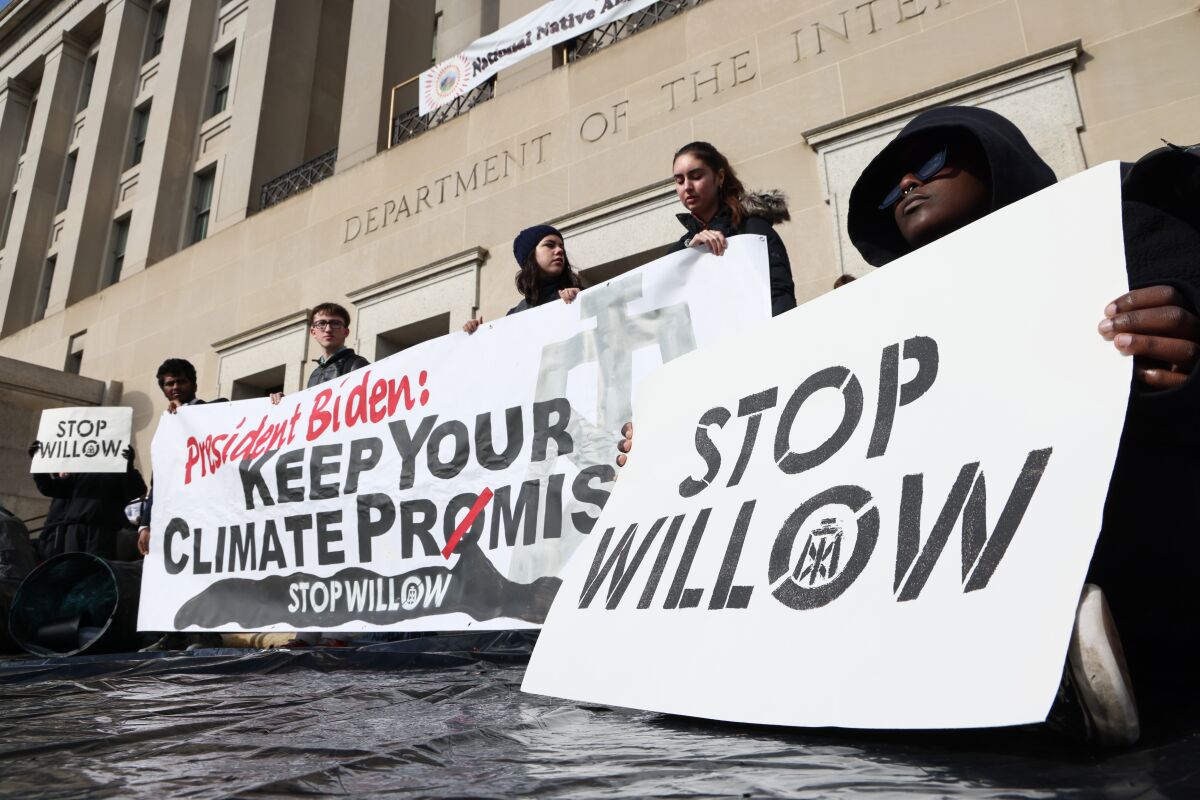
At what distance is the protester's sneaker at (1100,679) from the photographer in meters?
0.98

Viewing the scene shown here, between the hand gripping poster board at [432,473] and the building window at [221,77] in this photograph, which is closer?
the hand gripping poster board at [432,473]

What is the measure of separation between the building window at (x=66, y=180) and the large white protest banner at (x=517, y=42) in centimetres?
1409

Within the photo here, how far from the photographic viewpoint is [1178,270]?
1.25m

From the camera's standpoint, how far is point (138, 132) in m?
16.5

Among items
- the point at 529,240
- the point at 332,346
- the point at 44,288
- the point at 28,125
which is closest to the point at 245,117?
the point at 44,288

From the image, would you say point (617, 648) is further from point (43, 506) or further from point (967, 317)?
point (43, 506)

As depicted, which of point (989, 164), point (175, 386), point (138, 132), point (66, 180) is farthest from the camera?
point (66, 180)

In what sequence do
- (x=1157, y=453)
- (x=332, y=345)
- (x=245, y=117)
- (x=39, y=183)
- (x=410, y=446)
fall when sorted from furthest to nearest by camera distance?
(x=39, y=183) → (x=245, y=117) → (x=332, y=345) → (x=410, y=446) → (x=1157, y=453)

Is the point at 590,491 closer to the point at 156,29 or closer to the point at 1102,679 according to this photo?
the point at 1102,679

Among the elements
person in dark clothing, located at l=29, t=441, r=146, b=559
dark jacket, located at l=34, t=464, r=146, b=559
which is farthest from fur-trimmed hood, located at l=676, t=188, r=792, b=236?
dark jacket, located at l=34, t=464, r=146, b=559

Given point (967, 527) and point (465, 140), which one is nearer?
point (967, 527)

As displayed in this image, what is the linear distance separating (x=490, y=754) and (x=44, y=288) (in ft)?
67.4

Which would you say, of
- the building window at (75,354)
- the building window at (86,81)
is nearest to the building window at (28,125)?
the building window at (86,81)

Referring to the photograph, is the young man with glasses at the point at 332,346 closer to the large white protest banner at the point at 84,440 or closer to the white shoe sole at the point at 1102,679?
the large white protest banner at the point at 84,440
